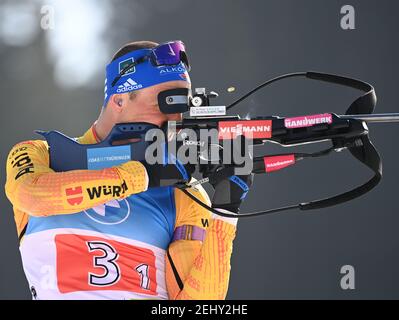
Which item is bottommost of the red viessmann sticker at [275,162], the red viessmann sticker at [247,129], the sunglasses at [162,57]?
the red viessmann sticker at [275,162]

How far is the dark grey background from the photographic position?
354 centimetres

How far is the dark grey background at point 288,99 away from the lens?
354cm

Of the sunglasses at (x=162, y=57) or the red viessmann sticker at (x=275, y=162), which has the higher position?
the sunglasses at (x=162, y=57)

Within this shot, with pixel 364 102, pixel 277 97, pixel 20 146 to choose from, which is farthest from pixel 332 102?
pixel 20 146

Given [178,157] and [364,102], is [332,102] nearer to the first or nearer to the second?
[364,102]

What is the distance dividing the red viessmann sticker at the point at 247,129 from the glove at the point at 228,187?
98 mm

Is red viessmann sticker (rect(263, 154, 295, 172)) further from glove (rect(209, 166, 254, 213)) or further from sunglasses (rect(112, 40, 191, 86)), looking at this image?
sunglasses (rect(112, 40, 191, 86))

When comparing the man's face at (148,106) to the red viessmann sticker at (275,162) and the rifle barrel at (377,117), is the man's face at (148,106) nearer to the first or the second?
the red viessmann sticker at (275,162)

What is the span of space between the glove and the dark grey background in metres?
1.45

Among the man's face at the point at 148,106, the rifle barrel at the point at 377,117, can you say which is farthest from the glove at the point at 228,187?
the rifle barrel at the point at 377,117

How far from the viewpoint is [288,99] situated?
11.7 ft

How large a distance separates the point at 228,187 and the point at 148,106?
0.37 metres

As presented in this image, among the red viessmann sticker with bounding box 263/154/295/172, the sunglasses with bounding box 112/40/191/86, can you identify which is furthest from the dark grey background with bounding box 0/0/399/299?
the red viessmann sticker with bounding box 263/154/295/172
